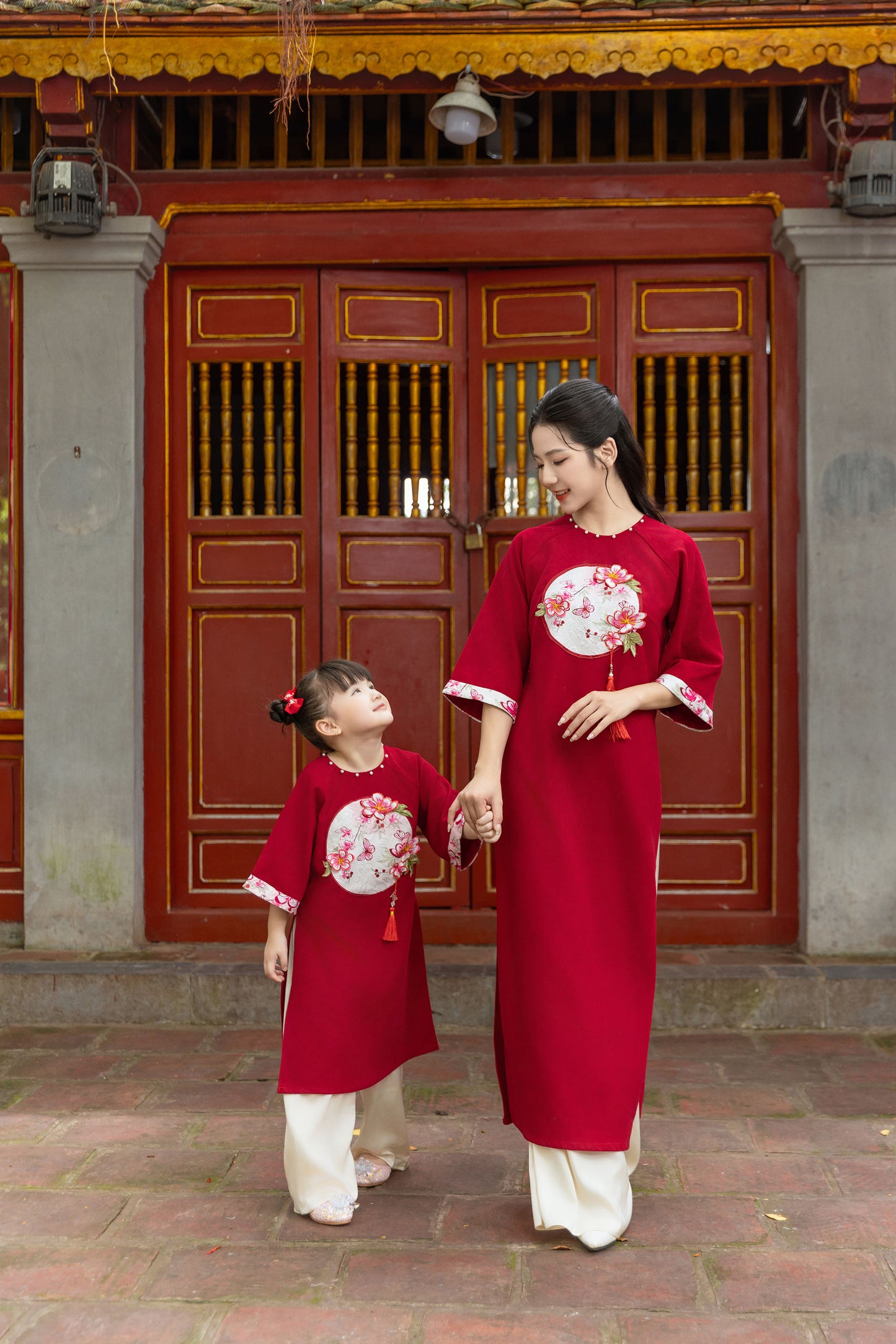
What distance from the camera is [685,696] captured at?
2979mm

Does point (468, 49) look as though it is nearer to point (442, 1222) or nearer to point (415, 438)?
point (415, 438)

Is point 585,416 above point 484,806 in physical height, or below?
Result: above

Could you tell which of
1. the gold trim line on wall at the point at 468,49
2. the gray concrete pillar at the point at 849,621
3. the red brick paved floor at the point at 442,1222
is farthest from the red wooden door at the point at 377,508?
the red brick paved floor at the point at 442,1222

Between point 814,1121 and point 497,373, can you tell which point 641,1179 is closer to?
point 814,1121

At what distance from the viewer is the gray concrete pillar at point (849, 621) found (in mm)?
4977

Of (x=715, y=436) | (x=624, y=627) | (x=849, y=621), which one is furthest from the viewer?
(x=715, y=436)

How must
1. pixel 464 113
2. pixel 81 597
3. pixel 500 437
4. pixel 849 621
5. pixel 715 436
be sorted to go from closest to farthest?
pixel 464 113 → pixel 849 621 → pixel 81 597 → pixel 715 436 → pixel 500 437

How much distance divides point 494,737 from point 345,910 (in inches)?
22.8

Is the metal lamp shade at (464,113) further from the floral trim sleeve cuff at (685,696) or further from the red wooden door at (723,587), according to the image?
the floral trim sleeve cuff at (685,696)

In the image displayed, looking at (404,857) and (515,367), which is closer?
Result: (404,857)

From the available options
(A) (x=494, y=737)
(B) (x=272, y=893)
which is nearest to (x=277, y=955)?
(B) (x=272, y=893)

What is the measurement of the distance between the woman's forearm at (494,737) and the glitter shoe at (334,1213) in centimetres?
110

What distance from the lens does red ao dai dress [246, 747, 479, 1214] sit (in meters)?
3.05

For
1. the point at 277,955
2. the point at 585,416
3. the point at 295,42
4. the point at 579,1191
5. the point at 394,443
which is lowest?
the point at 579,1191
